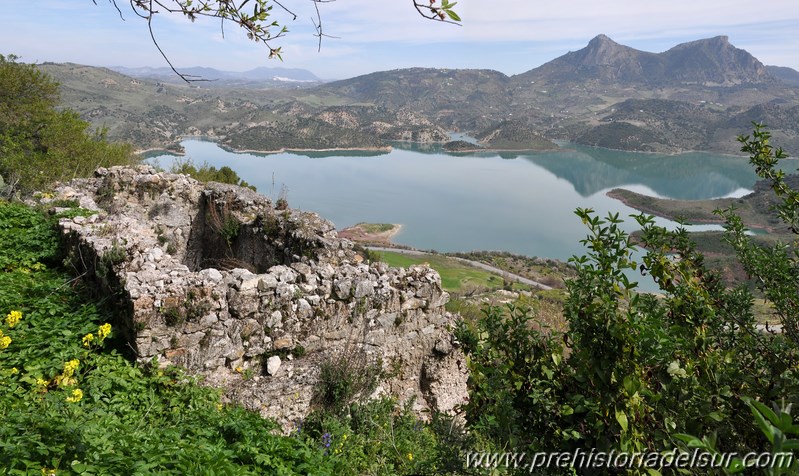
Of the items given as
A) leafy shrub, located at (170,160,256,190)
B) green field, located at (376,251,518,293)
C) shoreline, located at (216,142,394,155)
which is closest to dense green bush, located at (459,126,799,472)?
leafy shrub, located at (170,160,256,190)

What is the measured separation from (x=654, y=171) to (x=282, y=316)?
13915cm

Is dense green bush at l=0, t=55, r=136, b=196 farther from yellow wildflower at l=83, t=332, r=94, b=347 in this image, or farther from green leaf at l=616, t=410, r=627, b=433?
green leaf at l=616, t=410, r=627, b=433

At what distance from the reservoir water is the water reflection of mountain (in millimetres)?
277

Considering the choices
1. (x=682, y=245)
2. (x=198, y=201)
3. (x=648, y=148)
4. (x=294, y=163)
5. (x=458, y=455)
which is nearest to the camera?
(x=458, y=455)

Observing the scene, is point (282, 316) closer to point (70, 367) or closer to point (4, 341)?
point (70, 367)

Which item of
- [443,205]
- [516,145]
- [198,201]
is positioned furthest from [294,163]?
[198,201]

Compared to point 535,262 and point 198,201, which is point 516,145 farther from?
point 198,201

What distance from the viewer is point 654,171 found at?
122 m

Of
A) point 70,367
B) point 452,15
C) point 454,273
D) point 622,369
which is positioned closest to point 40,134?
point 70,367

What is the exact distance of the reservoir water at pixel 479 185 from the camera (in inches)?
2750

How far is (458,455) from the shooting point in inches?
111

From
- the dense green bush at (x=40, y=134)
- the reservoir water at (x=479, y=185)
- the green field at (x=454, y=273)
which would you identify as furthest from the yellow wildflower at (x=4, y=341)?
the reservoir water at (x=479, y=185)

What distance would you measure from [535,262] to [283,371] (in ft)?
175

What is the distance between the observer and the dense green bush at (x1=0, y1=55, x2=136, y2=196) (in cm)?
1728
